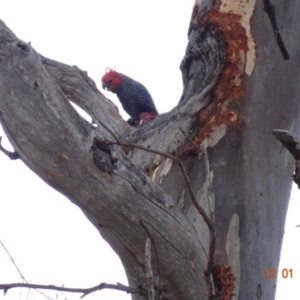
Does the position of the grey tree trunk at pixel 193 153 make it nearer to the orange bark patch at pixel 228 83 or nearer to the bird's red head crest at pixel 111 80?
the orange bark patch at pixel 228 83

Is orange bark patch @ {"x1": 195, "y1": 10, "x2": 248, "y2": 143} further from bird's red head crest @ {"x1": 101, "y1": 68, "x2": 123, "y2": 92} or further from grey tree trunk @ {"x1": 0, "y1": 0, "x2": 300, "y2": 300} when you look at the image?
bird's red head crest @ {"x1": 101, "y1": 68, "x2": 123, "y2": 92}

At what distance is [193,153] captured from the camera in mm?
2061

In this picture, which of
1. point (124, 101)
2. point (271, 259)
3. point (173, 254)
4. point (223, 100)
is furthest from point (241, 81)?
point (124, 101)

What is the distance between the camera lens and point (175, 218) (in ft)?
5.55

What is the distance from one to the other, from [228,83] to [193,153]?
0.92 feet

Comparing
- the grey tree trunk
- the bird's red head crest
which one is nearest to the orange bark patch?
the grey tree trunk

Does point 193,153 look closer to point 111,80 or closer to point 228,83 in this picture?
point 228,83

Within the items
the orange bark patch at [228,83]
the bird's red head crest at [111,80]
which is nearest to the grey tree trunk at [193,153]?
the orange bark patch at [228,83]

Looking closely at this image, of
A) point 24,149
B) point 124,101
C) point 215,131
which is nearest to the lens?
point 24,149

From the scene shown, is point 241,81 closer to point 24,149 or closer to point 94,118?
point 94,118

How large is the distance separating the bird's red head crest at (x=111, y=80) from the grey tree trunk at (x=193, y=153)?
907 mm

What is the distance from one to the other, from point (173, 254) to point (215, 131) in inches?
22.0

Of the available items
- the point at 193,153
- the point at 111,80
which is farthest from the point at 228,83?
the point at 111,80

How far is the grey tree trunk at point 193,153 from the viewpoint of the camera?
161cm
